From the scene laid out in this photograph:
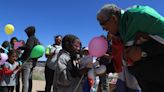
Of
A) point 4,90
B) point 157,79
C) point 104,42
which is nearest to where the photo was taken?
point 157,79

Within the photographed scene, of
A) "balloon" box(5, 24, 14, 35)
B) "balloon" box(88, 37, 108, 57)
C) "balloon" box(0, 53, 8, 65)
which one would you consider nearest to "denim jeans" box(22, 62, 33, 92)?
"balloon" box(0, 53, 8, 65)

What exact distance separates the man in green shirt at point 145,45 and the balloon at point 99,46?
1.26m

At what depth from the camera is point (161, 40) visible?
296cm

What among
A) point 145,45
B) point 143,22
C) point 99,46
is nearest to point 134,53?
point 145,45

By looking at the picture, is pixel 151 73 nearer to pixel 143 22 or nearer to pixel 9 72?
pixel 143 22

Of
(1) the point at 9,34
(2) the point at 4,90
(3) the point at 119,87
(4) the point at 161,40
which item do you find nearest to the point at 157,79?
(4) the point at 161,40

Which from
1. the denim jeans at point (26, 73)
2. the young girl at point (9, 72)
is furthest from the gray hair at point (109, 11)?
the young girl at point (9, 72)

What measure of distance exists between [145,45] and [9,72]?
5.83 m

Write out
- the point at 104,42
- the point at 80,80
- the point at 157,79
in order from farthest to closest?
the point at 80,80 < the point at 104,42 < the point at 157,79

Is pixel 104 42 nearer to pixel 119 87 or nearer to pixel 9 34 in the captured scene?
pixel 119 87

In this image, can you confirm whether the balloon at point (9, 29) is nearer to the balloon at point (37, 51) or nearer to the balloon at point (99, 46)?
the balloon at point (37, 51)

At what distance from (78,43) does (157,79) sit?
108 inches

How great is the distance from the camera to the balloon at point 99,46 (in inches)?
172

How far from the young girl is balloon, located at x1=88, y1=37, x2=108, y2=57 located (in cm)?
427
